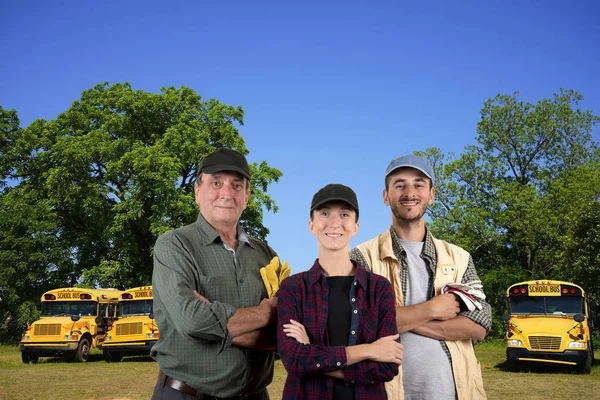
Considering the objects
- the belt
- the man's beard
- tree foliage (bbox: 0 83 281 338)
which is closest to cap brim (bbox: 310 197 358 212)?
the man's beard

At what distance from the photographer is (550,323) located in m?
16.4

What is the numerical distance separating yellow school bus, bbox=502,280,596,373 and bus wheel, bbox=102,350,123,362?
509 inches

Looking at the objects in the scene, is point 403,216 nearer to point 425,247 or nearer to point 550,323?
point 425,247

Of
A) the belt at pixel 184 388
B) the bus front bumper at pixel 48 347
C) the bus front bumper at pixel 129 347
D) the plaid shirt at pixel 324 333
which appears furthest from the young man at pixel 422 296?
the bus front bumper at pixel 48 347

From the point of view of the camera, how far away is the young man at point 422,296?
325cm

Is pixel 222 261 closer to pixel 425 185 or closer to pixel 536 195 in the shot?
pixel 425 185

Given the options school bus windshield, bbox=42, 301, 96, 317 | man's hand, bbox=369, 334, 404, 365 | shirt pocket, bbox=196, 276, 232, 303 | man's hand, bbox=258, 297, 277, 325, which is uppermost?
school bus windshield, bbox=42, 301, 96, 317

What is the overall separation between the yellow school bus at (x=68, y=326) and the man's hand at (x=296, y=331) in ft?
64.2

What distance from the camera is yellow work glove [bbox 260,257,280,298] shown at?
3279mm

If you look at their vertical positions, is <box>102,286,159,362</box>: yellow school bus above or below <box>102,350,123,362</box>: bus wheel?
above

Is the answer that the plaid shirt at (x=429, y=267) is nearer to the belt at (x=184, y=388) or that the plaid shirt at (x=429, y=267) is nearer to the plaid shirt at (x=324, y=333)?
the plaid shirt at (x=324, y=333)

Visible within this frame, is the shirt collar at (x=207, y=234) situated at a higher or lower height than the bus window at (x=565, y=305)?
lower

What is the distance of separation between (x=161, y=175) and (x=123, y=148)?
3.29 meters

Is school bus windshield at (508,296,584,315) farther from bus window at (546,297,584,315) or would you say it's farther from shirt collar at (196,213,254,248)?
shirt collar at (196,213,254,248)
